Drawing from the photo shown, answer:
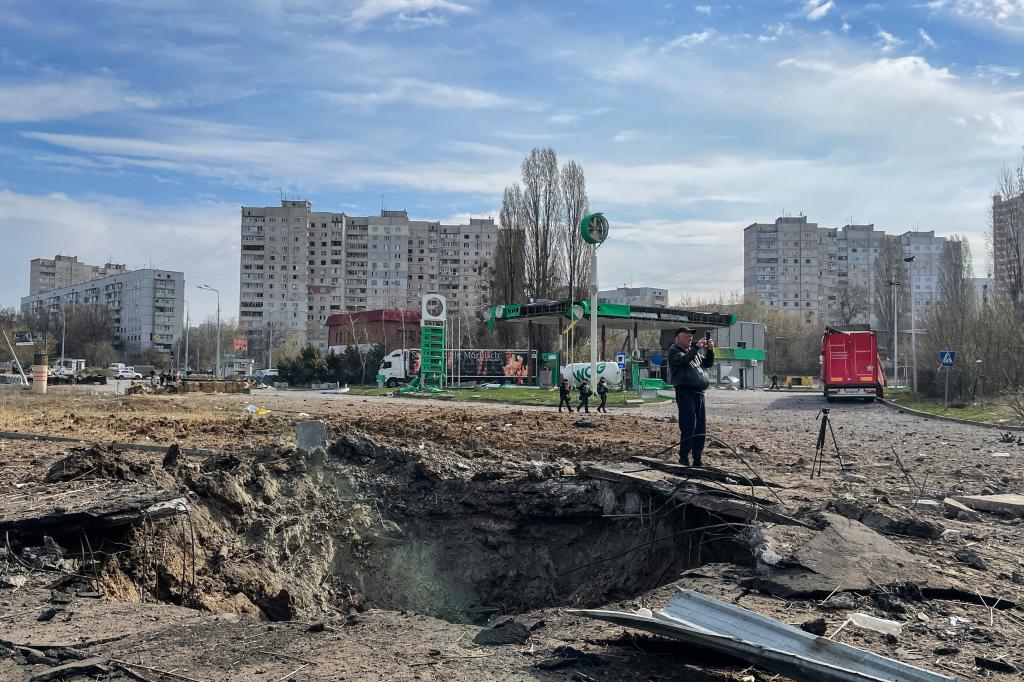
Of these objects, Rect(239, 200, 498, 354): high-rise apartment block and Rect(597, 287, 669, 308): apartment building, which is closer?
Rect(239, 200, 498, 354): high-rise apartment block

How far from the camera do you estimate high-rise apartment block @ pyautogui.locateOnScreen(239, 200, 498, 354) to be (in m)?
116

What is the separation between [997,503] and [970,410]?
20095mm

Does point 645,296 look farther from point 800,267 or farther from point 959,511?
point 959,511

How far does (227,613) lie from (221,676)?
204 centimetres

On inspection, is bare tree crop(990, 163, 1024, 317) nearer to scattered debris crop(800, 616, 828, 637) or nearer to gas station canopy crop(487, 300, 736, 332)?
gas station canopy crop(487, 300, 736, 332)

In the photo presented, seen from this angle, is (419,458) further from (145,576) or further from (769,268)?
(769,268)

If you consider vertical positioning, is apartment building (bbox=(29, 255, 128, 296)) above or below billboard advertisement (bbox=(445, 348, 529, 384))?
above

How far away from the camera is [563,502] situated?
751 cm

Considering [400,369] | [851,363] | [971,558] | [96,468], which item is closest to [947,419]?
[851,363]

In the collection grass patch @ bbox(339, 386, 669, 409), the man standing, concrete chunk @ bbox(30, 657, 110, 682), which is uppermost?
the man standing

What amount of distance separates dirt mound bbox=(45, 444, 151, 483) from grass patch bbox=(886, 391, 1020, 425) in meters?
20.8

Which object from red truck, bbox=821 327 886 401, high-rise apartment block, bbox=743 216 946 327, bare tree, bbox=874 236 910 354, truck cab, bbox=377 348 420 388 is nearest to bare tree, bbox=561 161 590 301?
truck cab, bbox=377 348 420 388

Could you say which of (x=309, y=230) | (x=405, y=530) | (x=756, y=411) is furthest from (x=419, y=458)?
(x=309, y=230)

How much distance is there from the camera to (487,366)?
49500mm
